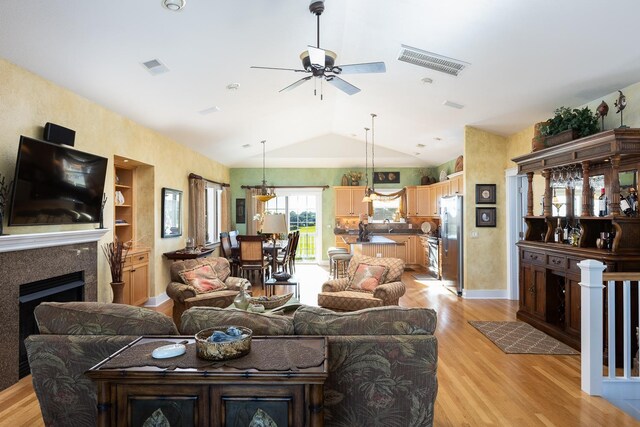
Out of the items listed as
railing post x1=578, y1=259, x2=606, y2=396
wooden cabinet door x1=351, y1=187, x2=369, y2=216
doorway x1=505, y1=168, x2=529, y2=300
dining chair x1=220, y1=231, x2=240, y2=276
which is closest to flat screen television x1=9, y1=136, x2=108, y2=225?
dining chair x1=220, y1=231, x2=240, y2=276

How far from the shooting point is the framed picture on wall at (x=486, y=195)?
6684 mm

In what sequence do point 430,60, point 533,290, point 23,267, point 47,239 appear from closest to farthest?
point 23,267 → point 47,239 → point 430,60 → point 533,290

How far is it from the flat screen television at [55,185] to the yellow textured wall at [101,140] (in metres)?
0.16

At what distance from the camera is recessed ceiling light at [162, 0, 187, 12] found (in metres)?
3.00

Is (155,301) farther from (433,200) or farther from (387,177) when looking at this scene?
(433,200)

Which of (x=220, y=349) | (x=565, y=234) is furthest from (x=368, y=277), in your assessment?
(x=220, y=349)

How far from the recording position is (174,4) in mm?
3035

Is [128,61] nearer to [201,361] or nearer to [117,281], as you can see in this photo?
[117,281]

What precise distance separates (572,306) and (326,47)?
13.4ft

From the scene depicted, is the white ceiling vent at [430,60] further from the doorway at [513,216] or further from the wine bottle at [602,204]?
the doorway at [513,216]

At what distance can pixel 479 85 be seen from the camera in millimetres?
4781

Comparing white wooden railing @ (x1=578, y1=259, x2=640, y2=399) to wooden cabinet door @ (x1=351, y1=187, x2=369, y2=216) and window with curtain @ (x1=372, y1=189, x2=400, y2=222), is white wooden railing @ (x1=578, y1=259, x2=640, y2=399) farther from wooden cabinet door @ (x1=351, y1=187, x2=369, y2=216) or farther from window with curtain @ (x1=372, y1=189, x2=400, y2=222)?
window with curtain @ (x1=372, y1=189, x2=400, y2=222)

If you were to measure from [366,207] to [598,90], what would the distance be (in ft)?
21.7

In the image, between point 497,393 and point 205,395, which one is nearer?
point 205,395
